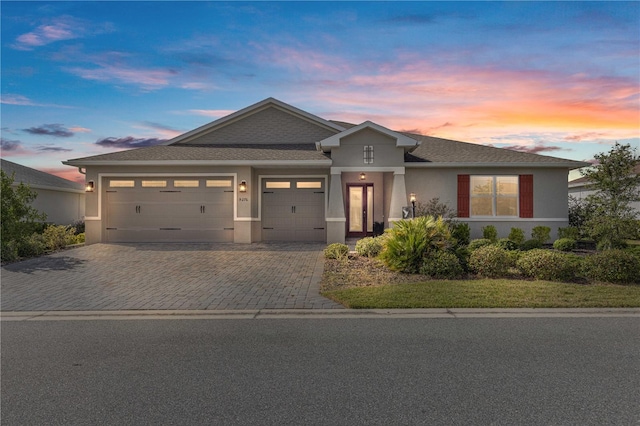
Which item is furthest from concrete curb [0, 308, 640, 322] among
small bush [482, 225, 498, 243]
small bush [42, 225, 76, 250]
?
small bush [482, 225, 498, 243]

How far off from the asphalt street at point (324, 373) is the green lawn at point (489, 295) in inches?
39.6

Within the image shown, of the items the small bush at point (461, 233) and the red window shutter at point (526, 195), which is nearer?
the small bush at point (461, 233)

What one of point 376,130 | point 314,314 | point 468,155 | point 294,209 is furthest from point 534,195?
point 314,314

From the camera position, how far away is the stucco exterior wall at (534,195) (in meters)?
17.6

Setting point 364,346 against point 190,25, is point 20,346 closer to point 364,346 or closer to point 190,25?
point 364,346

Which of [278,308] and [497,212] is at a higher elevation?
[497,212]

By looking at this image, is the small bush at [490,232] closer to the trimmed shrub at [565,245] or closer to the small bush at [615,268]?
the trimmed shrub at [565,245]

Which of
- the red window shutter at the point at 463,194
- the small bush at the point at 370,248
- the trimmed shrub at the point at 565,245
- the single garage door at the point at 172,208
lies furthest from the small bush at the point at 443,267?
the single garage door at the point at 172,208

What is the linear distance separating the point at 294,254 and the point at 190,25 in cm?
753

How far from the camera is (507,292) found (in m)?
8.31

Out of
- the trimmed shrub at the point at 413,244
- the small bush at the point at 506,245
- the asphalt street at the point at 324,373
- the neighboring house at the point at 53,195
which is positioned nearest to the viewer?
the asphalt street at the point at 324,373

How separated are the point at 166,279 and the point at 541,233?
45.7 feet

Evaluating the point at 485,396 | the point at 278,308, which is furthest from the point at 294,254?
the point at 485,396

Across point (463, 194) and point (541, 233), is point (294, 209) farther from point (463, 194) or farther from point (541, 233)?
point (541, 233)
